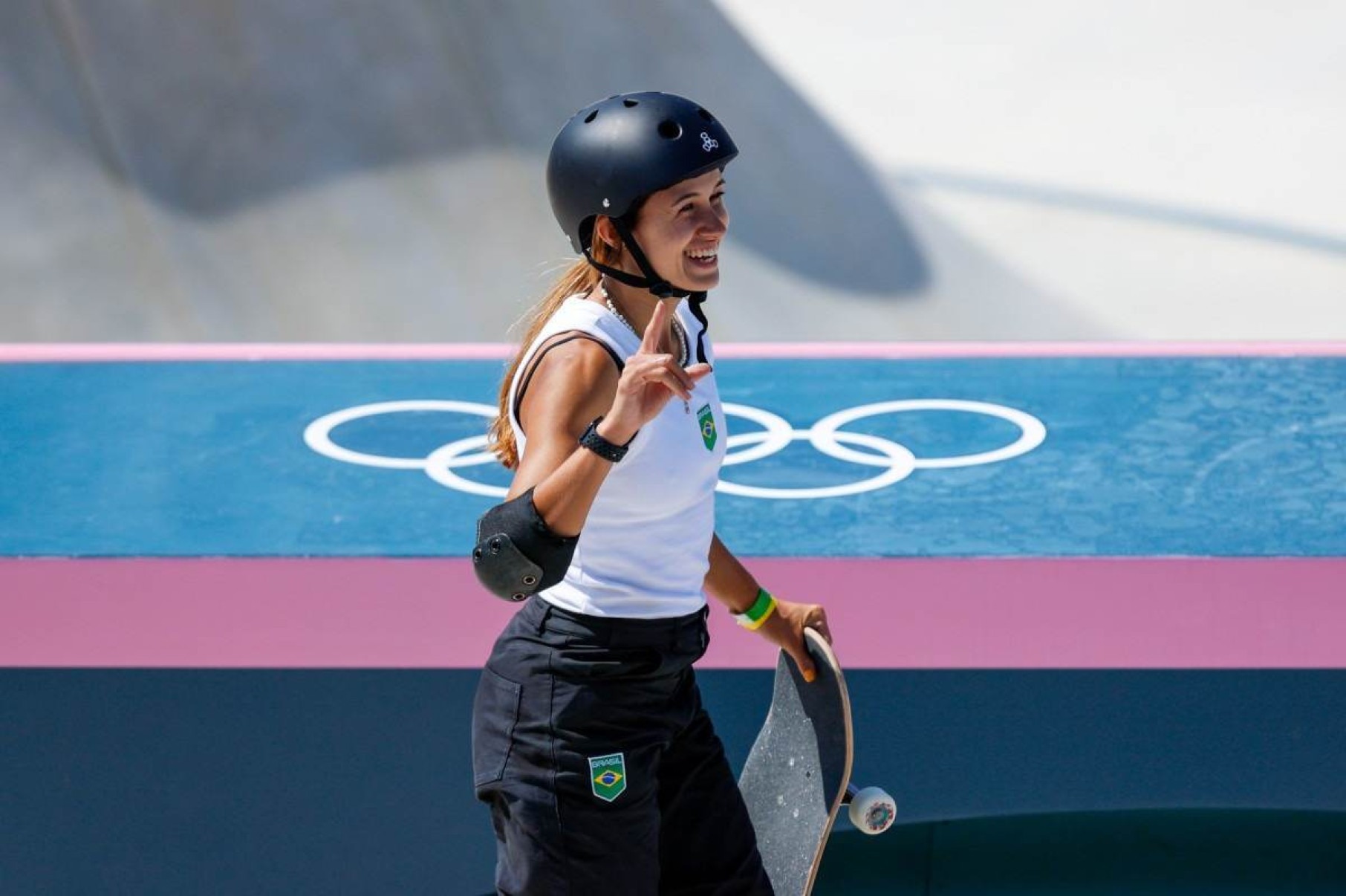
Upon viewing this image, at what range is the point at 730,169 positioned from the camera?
8.44 m

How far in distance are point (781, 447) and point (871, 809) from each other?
1.97 m

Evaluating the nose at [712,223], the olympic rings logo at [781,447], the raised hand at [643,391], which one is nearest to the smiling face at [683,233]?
the nose at [712,223]

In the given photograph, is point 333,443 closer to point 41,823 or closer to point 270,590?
point 270,590

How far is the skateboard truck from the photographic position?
2793 mm

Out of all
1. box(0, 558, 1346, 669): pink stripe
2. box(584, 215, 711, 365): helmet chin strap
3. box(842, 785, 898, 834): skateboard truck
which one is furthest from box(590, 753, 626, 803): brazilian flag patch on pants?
box(0, 558, 1346, 669): pink stripe

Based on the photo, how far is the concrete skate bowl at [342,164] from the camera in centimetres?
774

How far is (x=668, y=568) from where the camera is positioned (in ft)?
7.94

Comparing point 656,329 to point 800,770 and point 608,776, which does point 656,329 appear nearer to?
point 608,776

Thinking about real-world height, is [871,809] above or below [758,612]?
below

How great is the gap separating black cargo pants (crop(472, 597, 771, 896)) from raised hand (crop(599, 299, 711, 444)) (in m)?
0.35

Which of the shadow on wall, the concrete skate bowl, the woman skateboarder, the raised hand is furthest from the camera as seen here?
the shadow on wall

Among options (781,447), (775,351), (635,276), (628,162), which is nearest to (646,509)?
(635,276)

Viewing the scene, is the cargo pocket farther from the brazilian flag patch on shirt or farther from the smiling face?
the smiling face

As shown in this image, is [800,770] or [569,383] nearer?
[569,383]
